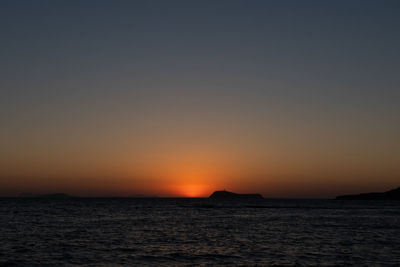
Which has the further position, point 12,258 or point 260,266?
point 12,258

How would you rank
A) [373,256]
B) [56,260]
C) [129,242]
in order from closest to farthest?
[56,260] < [373,256] < [129,242]

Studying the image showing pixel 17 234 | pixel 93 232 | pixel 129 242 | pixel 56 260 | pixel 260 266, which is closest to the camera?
pixel 260 266

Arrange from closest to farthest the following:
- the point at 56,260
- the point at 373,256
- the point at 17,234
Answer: the point at 56,260
the point at 373,256
the point at 17,234

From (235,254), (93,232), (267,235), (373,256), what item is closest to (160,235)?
(93,232)

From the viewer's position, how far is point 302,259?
30531mm

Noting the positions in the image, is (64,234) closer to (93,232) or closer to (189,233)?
(93,232)

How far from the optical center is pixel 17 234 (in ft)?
148

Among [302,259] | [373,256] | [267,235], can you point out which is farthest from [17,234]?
[373,256]

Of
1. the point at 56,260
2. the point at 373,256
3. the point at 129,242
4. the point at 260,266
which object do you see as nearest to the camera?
the point at 260,266

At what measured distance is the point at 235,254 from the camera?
1282 inches

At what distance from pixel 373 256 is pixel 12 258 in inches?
1122

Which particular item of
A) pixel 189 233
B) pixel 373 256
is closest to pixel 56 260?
pixel 189 233

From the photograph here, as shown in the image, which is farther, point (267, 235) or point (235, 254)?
point (267, 235)

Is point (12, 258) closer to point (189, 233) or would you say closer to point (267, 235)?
point (189, 233)
